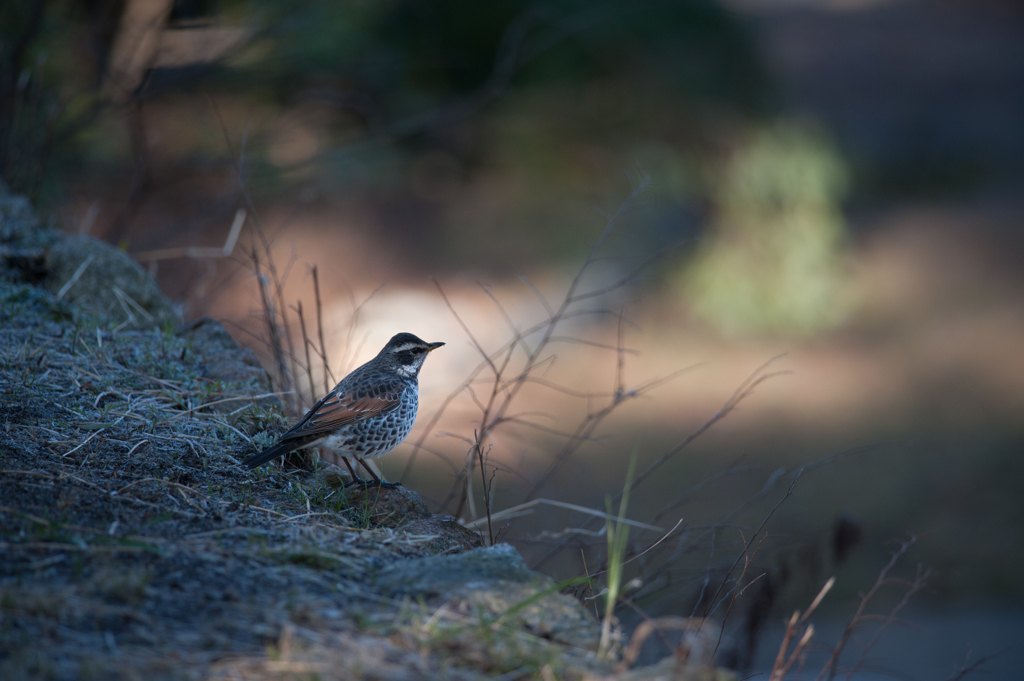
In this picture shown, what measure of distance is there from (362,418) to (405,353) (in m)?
0.58

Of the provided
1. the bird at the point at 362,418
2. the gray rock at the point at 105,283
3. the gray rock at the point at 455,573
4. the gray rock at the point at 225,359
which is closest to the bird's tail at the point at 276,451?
the bird at the point at 362,418

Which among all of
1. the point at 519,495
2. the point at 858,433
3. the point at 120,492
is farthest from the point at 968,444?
the point at 120,492

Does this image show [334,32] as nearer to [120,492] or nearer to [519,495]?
[519,495]

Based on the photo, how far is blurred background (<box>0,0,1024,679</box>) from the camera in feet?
27.9

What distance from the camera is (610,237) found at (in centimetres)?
1436

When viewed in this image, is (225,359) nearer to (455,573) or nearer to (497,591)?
(455,573)

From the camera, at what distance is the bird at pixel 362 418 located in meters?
2.84

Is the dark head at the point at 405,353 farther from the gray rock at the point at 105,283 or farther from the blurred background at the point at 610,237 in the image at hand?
the blurred background at the point at 610,237

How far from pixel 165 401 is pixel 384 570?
1421 mm

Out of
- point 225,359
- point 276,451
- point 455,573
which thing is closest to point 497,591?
point 455,573

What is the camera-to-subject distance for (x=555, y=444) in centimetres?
1095

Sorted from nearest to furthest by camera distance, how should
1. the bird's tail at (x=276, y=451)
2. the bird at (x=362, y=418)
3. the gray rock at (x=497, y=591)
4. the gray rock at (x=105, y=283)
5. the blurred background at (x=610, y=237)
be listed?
1. the gray rock at (x=497, y=591)
2. the bird's tail at (x=276, y=451)
3. the bird at (x=362, y=418)
4. the gray rock at (x=105, y=283)
5. the blurred background at (x=610, y=237)

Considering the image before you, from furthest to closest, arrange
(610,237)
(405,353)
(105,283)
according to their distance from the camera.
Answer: (610,237) → (105,283) → (405,353)

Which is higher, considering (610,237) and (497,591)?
(610,237)
